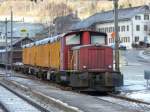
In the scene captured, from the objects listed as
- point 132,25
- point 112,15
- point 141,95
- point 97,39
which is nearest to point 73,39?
point 97,39

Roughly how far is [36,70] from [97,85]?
16.6 metres

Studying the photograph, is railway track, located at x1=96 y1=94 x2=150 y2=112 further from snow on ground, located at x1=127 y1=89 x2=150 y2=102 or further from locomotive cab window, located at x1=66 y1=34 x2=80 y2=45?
locomotive cab window, located at x1=66 y1=34 x2=80 y2=45

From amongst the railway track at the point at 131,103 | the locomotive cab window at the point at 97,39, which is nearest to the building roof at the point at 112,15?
the locomotive cab window at the point at 97,39

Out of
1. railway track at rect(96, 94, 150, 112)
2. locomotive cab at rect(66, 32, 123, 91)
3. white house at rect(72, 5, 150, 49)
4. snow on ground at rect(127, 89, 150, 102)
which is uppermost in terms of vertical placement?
white house at rect(72, 5, 150, 49)

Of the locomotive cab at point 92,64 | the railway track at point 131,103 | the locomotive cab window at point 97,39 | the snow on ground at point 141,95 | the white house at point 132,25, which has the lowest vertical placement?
the railway track at point 131,103

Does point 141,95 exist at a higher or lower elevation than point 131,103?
higher

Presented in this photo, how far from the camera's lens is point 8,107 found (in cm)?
2022

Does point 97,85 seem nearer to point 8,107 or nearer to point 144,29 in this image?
point 8,107

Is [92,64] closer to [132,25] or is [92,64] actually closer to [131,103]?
[131,103]

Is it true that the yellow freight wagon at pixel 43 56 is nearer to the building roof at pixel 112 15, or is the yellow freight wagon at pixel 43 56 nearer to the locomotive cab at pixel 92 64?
the locomotive cab at pixel 92 64

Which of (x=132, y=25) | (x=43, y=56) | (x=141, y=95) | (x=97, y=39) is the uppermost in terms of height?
(x=132, y=25)

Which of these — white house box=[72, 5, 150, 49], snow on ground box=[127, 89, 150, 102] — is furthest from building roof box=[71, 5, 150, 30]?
snow on ground box=[127, 89, 150, 102]

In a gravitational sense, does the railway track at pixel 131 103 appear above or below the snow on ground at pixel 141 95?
below

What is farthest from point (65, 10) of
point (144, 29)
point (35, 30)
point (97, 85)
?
point (97, 85)
